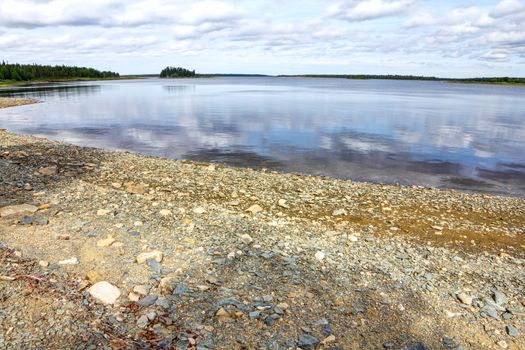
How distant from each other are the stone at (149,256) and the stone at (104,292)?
4.33 ft

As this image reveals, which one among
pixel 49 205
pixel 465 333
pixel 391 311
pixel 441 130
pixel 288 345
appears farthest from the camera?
pixel 441 130

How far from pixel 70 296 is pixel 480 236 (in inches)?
504

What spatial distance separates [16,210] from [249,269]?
8.24 meters

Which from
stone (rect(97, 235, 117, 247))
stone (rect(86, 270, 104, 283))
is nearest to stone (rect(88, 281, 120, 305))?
stone (rect(86, 270, 104, 283))

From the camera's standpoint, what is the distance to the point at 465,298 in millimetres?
8953

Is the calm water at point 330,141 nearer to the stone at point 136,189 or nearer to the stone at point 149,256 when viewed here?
the stone at point 136,189

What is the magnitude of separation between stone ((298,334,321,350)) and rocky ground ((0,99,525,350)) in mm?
22

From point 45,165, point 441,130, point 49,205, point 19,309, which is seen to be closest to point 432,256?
point 19,309

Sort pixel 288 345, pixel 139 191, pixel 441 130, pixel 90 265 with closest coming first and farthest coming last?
pixel 288 345 → pixel 90 265 → pixel 139 191 → pixel 441 130

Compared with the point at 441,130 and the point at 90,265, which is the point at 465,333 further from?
the point at 441,130

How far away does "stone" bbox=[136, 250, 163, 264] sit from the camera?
979cm

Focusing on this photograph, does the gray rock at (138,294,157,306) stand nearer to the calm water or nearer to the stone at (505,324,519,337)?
the stone at (505,324,519,337)

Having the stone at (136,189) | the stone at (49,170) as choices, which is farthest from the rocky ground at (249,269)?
the stone at (49,170)

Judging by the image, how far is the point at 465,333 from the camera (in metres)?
7.86
